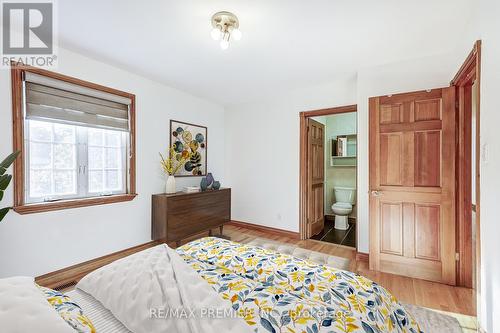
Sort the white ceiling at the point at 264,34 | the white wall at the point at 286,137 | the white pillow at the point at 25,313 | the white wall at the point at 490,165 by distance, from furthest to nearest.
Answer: the white wall at the point at 286,137
the white ceiling at the point at 264,34
the white wall at the point at 490,165
the white pillow at the point at 25,313

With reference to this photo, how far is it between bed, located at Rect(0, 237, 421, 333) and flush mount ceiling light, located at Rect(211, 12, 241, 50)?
1753 millimetres

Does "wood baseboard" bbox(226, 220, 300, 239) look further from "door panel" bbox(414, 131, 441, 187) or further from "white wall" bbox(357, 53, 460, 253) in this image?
"door panel" bbox(414, 131, 441, 187)

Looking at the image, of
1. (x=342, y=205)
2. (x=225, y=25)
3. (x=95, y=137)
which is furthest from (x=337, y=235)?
(x=95, y=137)

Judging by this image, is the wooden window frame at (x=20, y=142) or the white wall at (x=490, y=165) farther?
the wooden window frame at (x=20, y=142)

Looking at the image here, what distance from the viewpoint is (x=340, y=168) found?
484cm

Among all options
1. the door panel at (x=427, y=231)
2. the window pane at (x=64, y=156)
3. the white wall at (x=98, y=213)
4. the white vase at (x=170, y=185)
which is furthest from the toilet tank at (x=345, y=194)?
the window pane at (x=64, y=156)

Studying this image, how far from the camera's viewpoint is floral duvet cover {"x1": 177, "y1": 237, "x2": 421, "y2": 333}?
91cm

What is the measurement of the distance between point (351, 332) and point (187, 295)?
26.7 inches

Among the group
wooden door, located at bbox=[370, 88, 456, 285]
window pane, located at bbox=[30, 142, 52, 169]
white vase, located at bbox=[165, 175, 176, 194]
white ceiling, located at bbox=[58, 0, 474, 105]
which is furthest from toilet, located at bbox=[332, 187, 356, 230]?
window pane, located at bbox=[30, 142, 52, 169]

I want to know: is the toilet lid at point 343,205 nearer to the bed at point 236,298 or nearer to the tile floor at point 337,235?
the tile floor at point 337,235

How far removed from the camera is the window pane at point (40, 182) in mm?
2281

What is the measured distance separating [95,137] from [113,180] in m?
0.58

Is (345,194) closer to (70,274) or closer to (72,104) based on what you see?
(70,274)

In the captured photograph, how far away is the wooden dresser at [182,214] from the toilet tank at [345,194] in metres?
2.49
